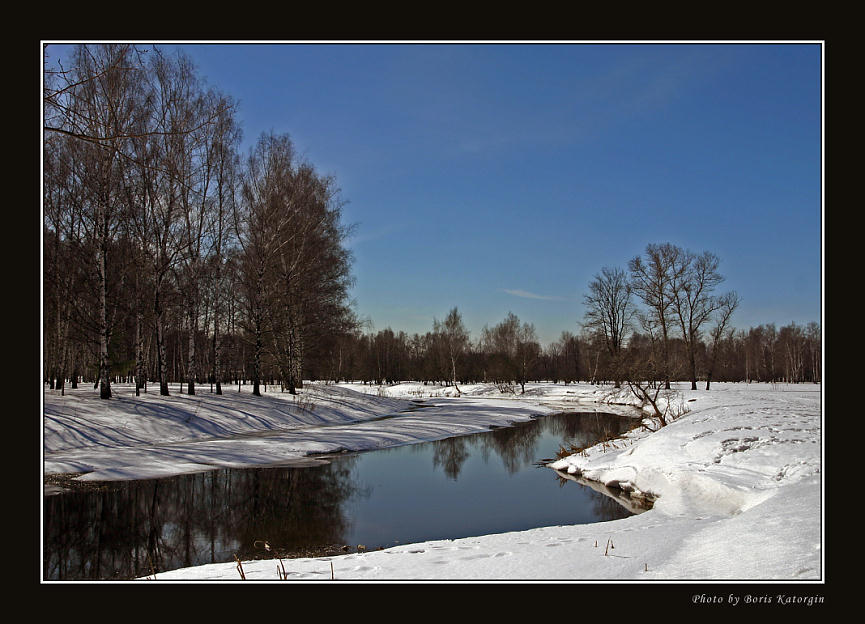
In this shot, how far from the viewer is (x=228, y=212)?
928 inches

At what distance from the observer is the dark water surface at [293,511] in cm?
720

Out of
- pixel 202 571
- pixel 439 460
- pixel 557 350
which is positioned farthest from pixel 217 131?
pixel 557 350

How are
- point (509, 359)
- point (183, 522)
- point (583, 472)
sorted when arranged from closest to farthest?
point (183, 522), point (583, 472), point (509, 359)

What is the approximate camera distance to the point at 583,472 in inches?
503

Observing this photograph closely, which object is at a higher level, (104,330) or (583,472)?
(104,330)

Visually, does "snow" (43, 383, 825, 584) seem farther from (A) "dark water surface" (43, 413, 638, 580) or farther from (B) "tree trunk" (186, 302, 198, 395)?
(B) "tree trunk" (186, 302, 198, 395)

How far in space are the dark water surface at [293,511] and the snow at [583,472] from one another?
891mm

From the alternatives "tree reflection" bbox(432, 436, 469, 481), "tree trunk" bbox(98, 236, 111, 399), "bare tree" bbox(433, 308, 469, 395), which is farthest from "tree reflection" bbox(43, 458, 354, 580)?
"bare tree" bbox(433, 308, 469, 395)

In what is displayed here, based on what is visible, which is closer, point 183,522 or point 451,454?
point 183,522

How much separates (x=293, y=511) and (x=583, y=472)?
6938 mm

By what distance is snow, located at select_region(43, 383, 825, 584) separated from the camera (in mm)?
4992

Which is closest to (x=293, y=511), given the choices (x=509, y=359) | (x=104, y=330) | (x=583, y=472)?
(x=583, y=472)

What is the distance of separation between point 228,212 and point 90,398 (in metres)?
10.1

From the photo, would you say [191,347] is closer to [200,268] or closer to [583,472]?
[200,268]
